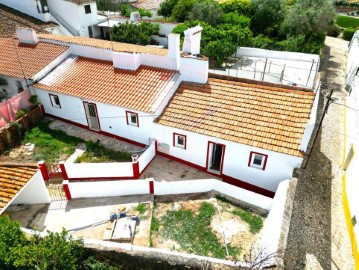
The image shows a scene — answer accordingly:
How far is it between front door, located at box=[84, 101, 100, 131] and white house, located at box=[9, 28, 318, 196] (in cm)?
7

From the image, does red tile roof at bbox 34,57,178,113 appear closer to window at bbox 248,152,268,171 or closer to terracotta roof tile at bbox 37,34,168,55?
terracotta roof tile at bbox 37,34,168,55

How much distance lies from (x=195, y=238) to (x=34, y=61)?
59.6 ft

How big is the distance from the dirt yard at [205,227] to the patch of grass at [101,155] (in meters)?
4.50

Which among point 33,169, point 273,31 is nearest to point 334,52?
point 273,31

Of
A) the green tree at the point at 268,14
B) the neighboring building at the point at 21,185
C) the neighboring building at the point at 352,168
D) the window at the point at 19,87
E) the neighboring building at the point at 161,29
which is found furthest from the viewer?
the green tree at the point at 268,14

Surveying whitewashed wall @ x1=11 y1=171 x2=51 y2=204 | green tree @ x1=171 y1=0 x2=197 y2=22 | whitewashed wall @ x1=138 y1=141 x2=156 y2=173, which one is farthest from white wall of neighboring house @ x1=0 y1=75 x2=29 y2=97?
green tree @ x1=171 y1=0 x2=197 y2=22

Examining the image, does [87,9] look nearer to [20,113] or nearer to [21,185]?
[20,113]

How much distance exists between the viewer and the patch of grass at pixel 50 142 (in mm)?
18500

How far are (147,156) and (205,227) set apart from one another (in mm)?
5904

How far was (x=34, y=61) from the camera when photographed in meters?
21.9

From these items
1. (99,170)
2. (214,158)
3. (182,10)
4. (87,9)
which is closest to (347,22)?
(182,10)

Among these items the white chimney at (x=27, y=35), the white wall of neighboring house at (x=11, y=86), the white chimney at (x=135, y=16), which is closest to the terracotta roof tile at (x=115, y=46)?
the white chimney at (x=27, y=35)

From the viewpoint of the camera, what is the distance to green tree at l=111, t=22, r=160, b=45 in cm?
3155

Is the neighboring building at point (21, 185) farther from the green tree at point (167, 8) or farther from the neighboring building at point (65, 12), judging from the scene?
the green tree at point (167, 8)
